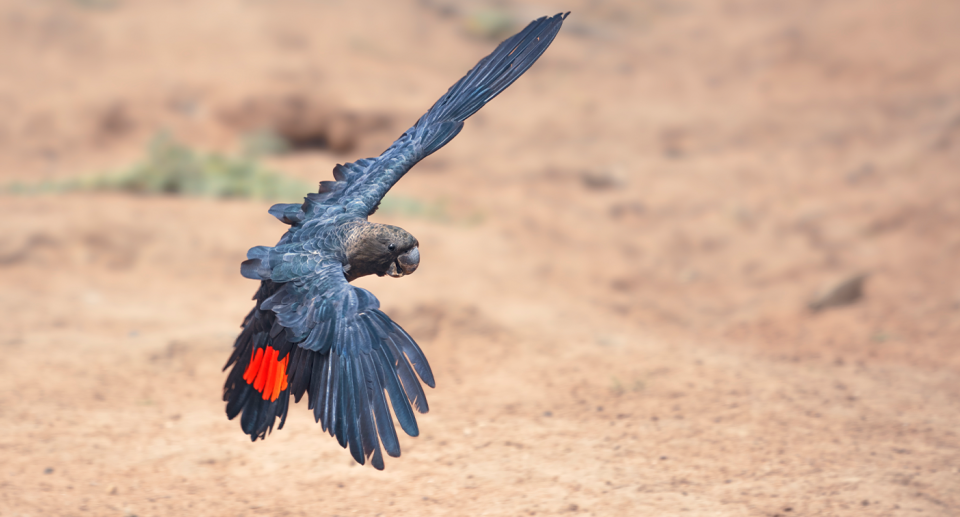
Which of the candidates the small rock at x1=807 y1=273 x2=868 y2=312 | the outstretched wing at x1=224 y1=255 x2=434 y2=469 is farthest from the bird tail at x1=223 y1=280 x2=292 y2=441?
the small rock at x1=807 y1=273 x2=868 y2=312

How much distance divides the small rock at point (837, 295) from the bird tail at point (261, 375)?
5.05 metres

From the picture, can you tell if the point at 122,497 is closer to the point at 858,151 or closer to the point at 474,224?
the point at 474,224

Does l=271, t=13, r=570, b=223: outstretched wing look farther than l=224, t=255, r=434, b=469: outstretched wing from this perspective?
Yes

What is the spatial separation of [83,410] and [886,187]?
8.70 metres

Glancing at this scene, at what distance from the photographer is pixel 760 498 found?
10.0 feet

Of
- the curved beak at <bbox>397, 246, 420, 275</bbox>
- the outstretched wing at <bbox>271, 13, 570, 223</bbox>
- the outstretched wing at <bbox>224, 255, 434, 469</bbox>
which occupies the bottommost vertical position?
the outstretched wing at <bbox>224, 255, 434, 469</bbox>

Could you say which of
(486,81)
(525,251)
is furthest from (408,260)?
(525,251)

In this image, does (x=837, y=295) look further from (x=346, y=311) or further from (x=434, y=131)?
(x=346, y=311)

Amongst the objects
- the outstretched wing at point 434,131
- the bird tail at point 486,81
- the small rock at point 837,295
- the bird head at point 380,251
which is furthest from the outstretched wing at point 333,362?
the small rock at point 837,295

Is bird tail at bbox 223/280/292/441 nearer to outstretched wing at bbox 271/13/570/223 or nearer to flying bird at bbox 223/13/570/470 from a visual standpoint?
flying bird at bbox 223/13/570/470

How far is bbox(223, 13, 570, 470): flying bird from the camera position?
2480mm

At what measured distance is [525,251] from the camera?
301 inches

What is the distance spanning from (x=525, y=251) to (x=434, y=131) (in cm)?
410

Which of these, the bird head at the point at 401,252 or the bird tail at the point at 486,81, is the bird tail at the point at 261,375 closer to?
the bird head at the point at 401,252
